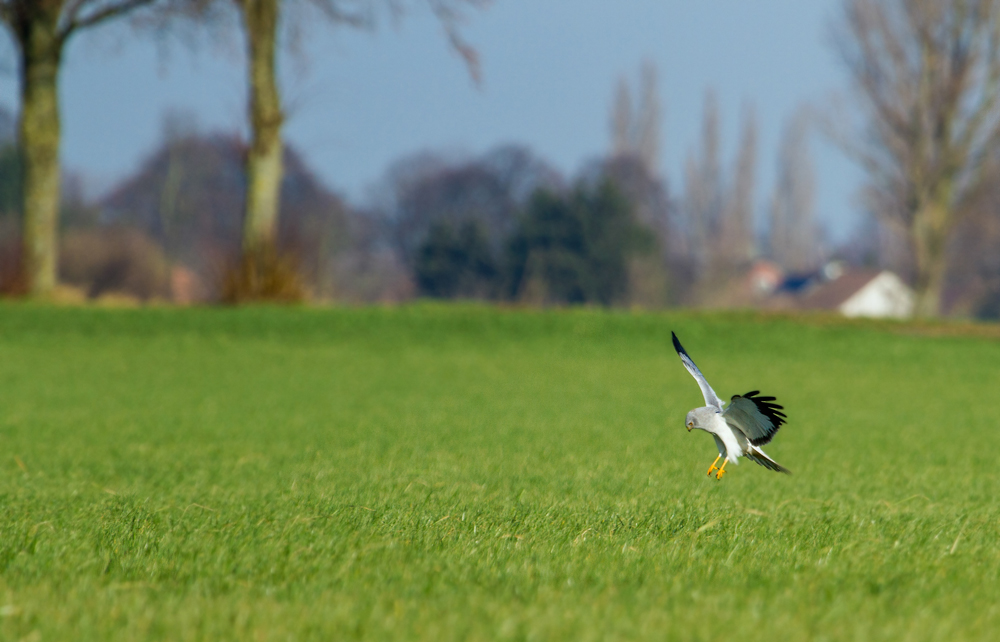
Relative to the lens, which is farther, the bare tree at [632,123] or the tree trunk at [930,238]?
the bare tree at [632,123]

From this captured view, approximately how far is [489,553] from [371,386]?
9818 millimetres

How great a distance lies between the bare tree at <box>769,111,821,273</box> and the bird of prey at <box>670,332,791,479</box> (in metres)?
83.5

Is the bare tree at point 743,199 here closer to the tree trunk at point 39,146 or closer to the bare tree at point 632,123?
the bare tree at point 632,123

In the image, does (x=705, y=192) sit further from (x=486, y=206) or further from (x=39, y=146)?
(x=39, y=146)

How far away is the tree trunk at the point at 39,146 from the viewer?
20.1 meters

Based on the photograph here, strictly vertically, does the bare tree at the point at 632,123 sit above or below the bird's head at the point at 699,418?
above

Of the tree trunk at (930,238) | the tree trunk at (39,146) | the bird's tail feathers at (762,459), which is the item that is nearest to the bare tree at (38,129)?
the tree trunk at (39,146)

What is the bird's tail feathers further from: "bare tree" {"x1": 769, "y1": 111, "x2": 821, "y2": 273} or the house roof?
"bare tree" {"x1": 769, "y1": 111, "x2": 821, "y2": 273}

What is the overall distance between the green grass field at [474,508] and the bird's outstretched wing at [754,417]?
453 mm

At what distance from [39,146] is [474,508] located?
1914 cm

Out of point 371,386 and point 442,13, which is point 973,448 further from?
point 442,13

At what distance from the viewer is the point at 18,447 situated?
760cm

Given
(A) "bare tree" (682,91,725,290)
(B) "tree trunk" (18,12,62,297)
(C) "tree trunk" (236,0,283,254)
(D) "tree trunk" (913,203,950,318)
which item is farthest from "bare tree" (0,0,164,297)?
(A) "bare tree" (682,91,725,290)

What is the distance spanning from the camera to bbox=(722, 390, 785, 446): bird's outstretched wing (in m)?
2.91
